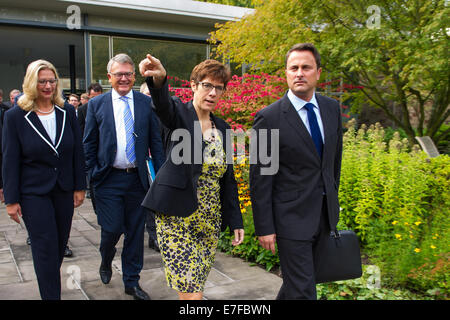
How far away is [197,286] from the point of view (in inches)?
104

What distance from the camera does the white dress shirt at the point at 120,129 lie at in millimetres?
3742

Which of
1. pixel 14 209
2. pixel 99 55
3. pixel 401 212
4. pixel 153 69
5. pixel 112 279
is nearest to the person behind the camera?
pixel 153 69

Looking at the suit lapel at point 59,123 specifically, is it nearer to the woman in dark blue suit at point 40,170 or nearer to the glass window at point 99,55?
the woman in dark blue suit at point 40,170

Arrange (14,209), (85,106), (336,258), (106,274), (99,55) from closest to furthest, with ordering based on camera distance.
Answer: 1. (336,258)
2. (14,209)
3. (106,274)
4. (85,106)
5. (99,55)

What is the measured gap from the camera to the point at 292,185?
99.6 inches

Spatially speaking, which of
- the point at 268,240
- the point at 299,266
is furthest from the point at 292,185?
the point at 299,266

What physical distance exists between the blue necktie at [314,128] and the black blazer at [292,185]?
4cm

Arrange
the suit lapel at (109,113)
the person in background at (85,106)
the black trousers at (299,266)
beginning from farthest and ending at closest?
the person in background at (85,106) → the suit lapel at (109,113) → the black trousers at (299,266)

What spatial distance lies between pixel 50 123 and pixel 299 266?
7.46 feet

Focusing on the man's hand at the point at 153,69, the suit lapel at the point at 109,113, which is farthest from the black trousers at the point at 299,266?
the suit lapel at the point at 109,113

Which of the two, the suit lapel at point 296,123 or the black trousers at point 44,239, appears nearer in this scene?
the suit lapel at point 296,123

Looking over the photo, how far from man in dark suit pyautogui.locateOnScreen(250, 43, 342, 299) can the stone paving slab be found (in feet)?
4.50

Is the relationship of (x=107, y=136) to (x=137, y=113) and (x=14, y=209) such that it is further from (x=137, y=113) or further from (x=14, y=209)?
(x=14, y=209)
